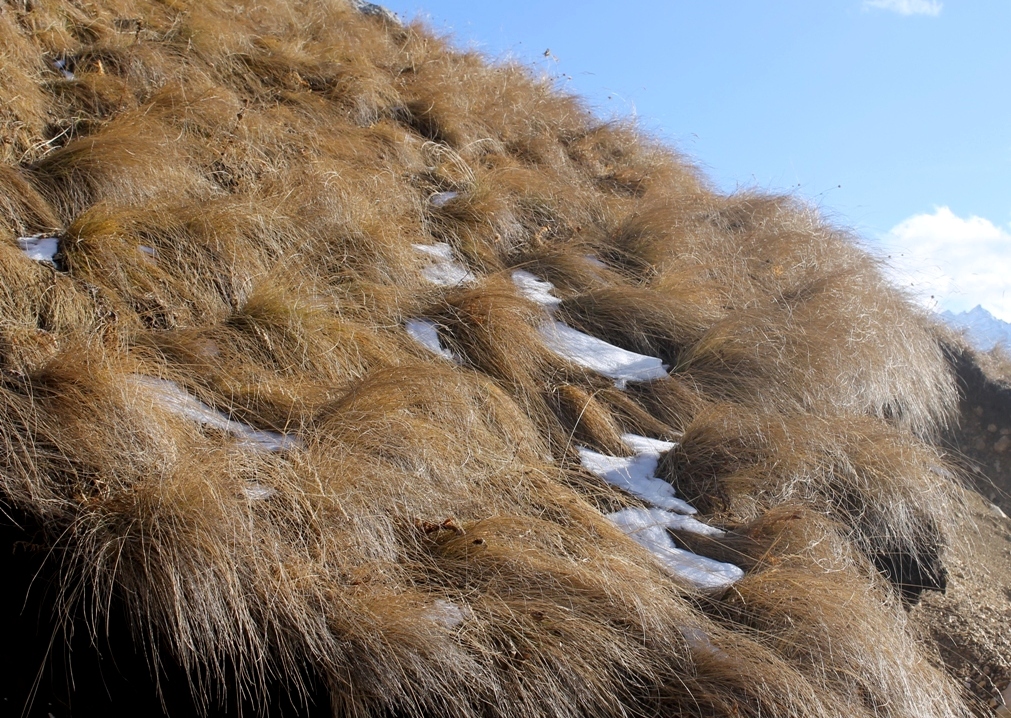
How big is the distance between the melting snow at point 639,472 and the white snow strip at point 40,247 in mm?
2589

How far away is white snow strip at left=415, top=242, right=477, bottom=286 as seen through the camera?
16.3 ft

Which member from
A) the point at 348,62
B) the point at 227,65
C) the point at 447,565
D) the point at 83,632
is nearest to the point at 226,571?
the point at 83,632

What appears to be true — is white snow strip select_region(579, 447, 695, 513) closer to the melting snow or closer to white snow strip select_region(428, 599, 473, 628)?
the melting snow

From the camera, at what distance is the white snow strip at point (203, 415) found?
10.1 ft

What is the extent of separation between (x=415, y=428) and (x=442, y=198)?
9.44ft

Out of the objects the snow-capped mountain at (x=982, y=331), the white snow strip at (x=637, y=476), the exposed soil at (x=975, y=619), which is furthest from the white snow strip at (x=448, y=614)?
the snow-capped mountain at (x=982, y=331)

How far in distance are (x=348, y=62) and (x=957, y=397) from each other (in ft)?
17.4

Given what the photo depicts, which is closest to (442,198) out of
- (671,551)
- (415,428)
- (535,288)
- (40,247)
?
(535,288)

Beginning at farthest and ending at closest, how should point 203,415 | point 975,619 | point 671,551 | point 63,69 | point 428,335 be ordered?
point 63,69 < point 428,335 < point 975,619 < point 671,551 < point 203,415

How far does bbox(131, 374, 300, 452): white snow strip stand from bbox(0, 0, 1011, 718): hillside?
2 cm

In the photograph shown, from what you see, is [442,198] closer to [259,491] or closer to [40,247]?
[40,247]

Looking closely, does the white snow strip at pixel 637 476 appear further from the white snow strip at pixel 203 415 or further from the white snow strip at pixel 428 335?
the white snow strip at pixel 203 415

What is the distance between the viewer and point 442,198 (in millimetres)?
5789

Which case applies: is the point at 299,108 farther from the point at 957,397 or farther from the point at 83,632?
the point at 957,397
